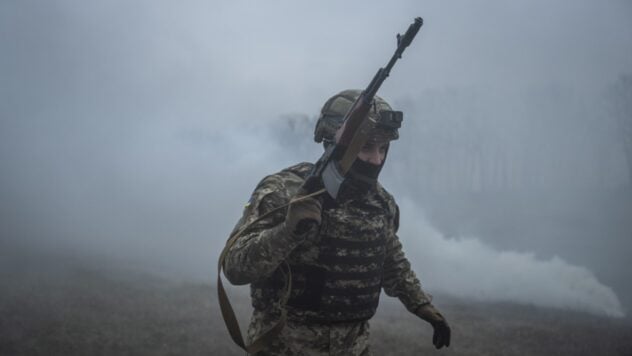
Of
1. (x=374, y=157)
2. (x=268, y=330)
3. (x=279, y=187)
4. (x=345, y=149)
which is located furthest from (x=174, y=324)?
(x=345, y=149)

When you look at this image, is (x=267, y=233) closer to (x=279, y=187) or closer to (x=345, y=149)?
(x=279, y=187)

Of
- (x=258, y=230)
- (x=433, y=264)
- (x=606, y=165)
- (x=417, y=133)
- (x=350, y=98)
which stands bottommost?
(x=258, y=230)

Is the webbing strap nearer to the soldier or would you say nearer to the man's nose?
the soldier

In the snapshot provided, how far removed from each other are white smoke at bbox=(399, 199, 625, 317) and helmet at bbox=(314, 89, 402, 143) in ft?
59.7

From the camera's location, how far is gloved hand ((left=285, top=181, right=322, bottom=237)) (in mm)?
2412

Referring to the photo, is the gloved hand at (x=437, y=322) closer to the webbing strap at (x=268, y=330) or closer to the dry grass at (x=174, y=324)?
the webbing strap at (x=268, y=330)

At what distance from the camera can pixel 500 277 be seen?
Result: 22969 millimetres

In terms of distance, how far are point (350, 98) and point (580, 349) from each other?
11.6 meters

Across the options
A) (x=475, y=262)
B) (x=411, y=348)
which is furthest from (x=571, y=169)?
(x=411, y=348)

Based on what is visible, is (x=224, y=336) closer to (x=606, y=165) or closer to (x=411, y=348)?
(x=411, y=348)

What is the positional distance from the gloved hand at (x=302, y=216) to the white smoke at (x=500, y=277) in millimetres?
18997

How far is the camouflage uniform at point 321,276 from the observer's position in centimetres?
296

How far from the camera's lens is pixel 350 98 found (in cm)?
351

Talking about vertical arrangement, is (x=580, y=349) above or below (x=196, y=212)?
below
